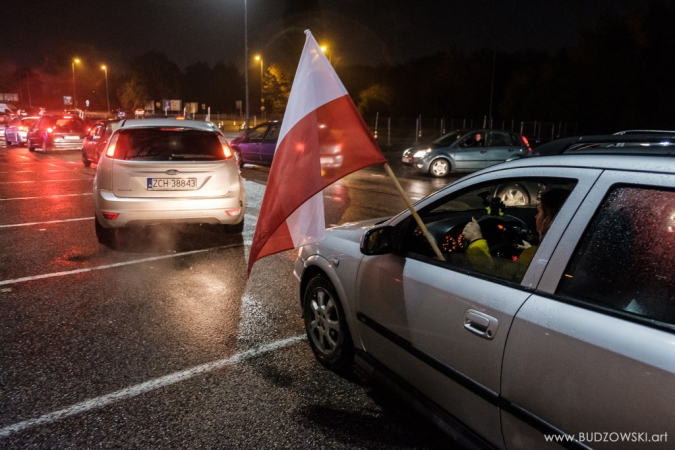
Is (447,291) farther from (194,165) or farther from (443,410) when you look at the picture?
(194,165)

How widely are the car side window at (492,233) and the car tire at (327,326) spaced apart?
2.55ft

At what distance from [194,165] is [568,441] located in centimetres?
573

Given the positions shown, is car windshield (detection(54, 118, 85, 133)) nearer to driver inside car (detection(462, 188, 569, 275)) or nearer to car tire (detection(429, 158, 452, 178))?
car tire (detection(429, 158, 452, 178))

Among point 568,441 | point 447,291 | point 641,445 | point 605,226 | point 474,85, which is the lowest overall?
point 568,441

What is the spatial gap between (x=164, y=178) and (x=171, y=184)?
111mm

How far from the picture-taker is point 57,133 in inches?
904

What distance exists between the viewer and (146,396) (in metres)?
3.35

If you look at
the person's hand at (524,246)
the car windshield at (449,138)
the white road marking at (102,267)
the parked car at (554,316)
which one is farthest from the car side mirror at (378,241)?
the car windshield at (449,138)

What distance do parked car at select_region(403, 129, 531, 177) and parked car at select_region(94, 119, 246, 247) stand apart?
10.3m

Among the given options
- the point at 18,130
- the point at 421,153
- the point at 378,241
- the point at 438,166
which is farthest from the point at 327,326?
the point at 18,130

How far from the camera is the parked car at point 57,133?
22906 millimetres

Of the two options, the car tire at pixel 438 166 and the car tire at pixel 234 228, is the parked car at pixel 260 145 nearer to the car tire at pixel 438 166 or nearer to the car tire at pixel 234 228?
the car tire at pixel 438 166

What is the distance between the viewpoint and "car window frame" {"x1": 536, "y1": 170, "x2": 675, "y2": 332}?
1963 mm

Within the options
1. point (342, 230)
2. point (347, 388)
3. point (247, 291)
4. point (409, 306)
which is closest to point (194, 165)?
point (247, 291)
